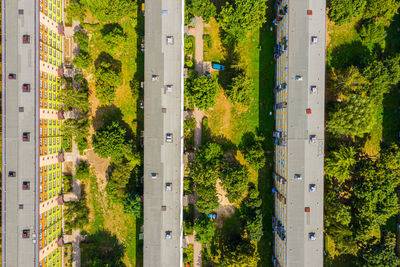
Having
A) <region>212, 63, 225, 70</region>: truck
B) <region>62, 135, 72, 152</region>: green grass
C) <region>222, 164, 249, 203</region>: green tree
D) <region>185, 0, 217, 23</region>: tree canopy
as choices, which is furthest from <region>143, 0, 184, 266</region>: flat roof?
<region>62, 135, 72, 152</region>: green grass

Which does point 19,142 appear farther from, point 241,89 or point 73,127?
point 241,89

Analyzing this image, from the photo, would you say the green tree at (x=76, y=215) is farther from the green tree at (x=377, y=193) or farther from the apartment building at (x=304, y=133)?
the green tree at (x=377, y=193)

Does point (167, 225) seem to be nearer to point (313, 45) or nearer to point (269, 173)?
point (269, 173)

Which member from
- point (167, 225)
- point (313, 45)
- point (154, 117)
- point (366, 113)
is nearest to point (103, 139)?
point (154, 117)

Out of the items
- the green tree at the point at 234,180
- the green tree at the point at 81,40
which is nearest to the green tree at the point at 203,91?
the green tree at the point at 234,180

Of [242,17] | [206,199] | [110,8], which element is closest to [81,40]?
[110,8]

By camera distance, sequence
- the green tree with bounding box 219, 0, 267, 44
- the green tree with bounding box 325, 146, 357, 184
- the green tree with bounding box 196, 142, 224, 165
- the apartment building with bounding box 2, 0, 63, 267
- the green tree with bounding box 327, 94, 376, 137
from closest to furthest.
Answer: the apartment building with bounding box 2, 0, 63, 267
the green tree with bounding box 327, 94, 376, 137
the green tree with bounding box 219, 0, 267, 44
the green tree with bounding box 325, 146, 357, 184
the green tree with bounding box 196, 142, 224, 165

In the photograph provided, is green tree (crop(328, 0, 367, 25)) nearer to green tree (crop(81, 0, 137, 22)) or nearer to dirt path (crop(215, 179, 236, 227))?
green tree (crop(81, 0, 137, 22))
